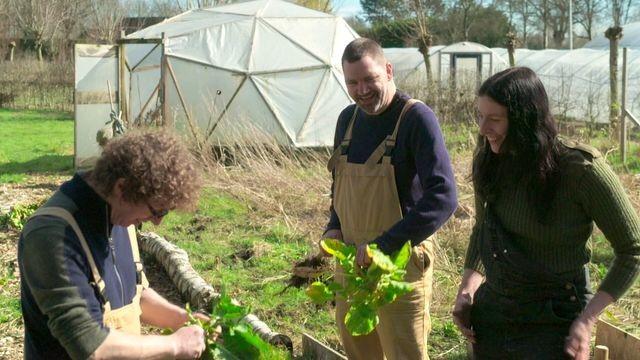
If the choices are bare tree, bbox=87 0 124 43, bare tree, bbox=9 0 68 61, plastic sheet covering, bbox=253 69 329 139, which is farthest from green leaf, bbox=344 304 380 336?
bare tree, bbox=9 0 68 61

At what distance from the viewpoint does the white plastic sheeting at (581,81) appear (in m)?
18.0

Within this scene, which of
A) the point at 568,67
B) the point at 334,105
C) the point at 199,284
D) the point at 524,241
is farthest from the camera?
the point at 568,67

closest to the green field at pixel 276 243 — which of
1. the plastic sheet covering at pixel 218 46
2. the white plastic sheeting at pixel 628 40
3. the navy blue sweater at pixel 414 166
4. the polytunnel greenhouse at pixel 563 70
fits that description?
the navy blue sweater at pixel 414 166

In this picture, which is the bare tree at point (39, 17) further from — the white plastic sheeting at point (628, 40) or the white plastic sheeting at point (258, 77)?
the white plastic sheeting at point (628, 40)

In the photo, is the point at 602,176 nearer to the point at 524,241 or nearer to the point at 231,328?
the point at 524,241

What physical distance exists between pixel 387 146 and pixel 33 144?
1696cm

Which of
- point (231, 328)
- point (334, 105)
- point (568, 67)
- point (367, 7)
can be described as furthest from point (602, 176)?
point (367, 7)

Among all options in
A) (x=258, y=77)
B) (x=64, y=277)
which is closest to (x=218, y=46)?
(x=258, y=77)

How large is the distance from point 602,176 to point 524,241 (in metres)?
0.40

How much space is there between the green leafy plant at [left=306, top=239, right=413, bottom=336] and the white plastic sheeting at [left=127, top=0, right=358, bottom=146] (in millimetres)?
11811

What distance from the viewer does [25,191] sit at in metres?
12.9

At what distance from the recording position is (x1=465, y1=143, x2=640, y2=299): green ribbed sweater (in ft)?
9.04

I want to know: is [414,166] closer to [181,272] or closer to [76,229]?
[76,229]

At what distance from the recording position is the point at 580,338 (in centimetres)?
279
